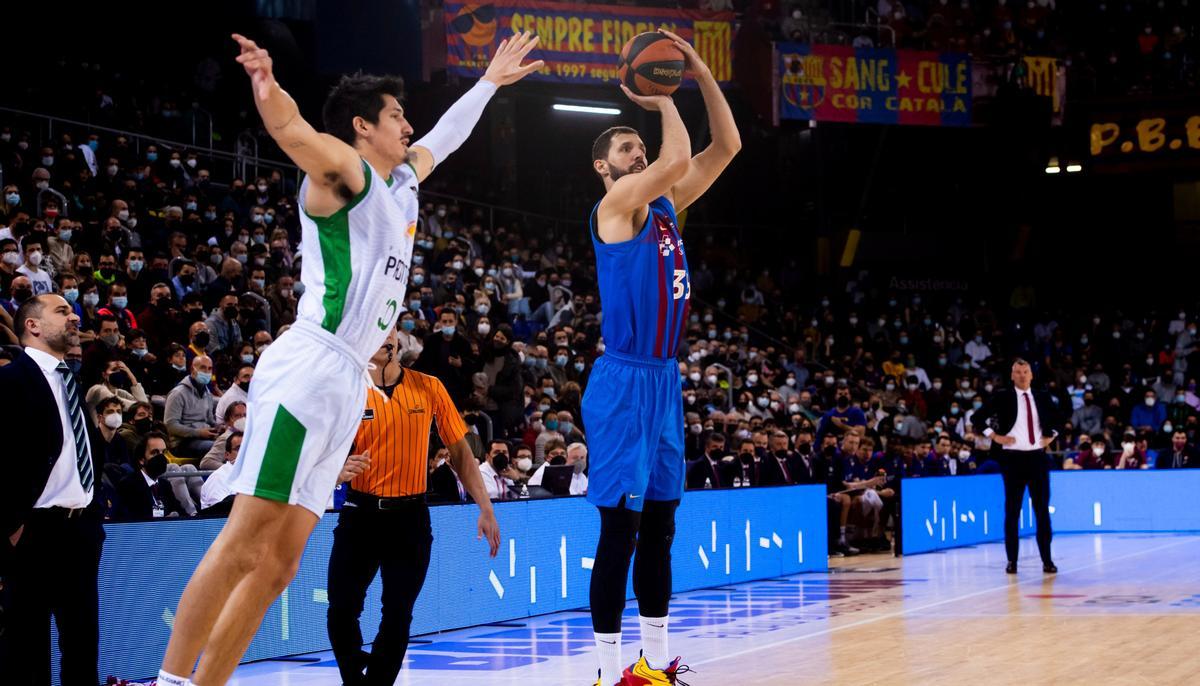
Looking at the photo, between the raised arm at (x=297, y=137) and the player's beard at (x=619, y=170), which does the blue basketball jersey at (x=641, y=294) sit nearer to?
the player's beard at (x=619, y=170)

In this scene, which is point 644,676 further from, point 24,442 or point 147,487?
point 147,487

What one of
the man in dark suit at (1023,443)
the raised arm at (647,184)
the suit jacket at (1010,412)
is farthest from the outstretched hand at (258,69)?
the suit jacket at (1010,412)

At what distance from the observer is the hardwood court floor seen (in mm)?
7391

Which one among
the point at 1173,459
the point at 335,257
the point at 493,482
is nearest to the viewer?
the point at 335,257

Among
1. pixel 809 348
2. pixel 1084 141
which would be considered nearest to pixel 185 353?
pixel 809 348

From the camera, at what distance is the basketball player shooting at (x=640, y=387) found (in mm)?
5727

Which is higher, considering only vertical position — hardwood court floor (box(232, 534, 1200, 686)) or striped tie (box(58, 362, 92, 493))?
striped tie (box(58, 362, 92, 493))

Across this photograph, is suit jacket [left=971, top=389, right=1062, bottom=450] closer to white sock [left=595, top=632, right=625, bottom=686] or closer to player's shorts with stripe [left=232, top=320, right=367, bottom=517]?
white sock [left=595, top=632, right=625, bottom=686]

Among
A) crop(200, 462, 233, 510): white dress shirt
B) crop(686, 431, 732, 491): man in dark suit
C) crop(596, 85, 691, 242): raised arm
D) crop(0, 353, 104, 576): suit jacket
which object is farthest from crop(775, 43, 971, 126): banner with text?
crop(0, 353, 104, 576): suit jacket

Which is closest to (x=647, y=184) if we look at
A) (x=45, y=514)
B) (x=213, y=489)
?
(x=45, y=514)

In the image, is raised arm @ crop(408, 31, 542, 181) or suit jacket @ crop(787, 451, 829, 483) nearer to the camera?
raised arm @ crop(408, 31, 542, 181)

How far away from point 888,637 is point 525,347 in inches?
419

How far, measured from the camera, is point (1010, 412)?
13.6 metres

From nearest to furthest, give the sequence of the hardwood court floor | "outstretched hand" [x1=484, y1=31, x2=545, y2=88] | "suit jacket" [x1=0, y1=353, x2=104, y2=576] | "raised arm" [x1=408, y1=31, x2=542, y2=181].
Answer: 1. "raised arm" [x1=408, y1=31, x2=542, y2=181]
2. "outstretched hand" [x1=484, y1=31, x2=545, y2=88]
3. "suit jacket" [x1=0, y1=353, x2=104, y2=576]
4. the hardwood court floor
